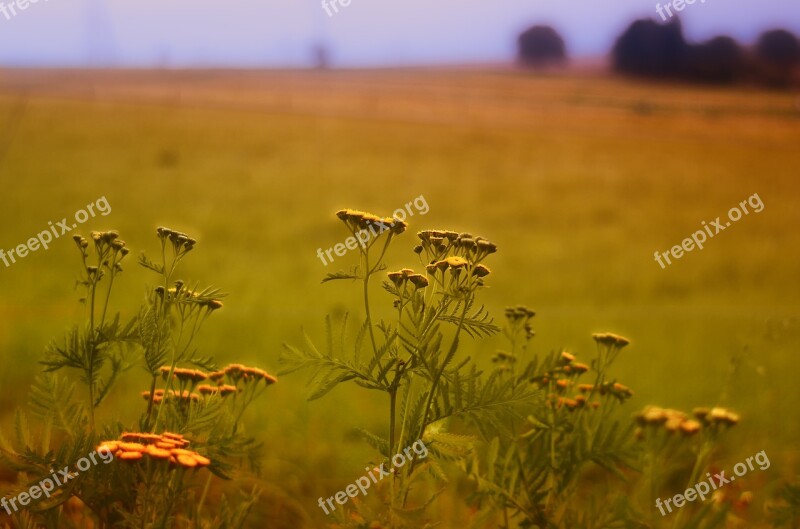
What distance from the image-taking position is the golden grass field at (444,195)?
2.84m

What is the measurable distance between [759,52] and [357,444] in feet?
8.74

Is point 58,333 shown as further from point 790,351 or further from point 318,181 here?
point 790,351

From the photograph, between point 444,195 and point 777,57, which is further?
point 444,195

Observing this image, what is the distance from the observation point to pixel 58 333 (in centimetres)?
260

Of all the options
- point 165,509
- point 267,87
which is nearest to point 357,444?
point 165,509

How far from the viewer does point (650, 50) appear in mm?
3434

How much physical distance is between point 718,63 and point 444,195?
145 centimetres

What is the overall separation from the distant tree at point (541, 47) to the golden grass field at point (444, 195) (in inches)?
19.2

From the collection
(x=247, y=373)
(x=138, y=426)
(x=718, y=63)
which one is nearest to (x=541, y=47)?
(x=718, y=63)

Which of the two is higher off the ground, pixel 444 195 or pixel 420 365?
pixel 444 195

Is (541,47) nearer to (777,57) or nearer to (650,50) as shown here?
(650,50)

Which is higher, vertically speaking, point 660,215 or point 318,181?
point 318,181

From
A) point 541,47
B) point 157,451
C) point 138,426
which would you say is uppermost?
point 541,47

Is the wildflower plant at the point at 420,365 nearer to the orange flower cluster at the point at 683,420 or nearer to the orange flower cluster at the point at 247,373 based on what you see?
the orange flower cluster at the point at 247,373
